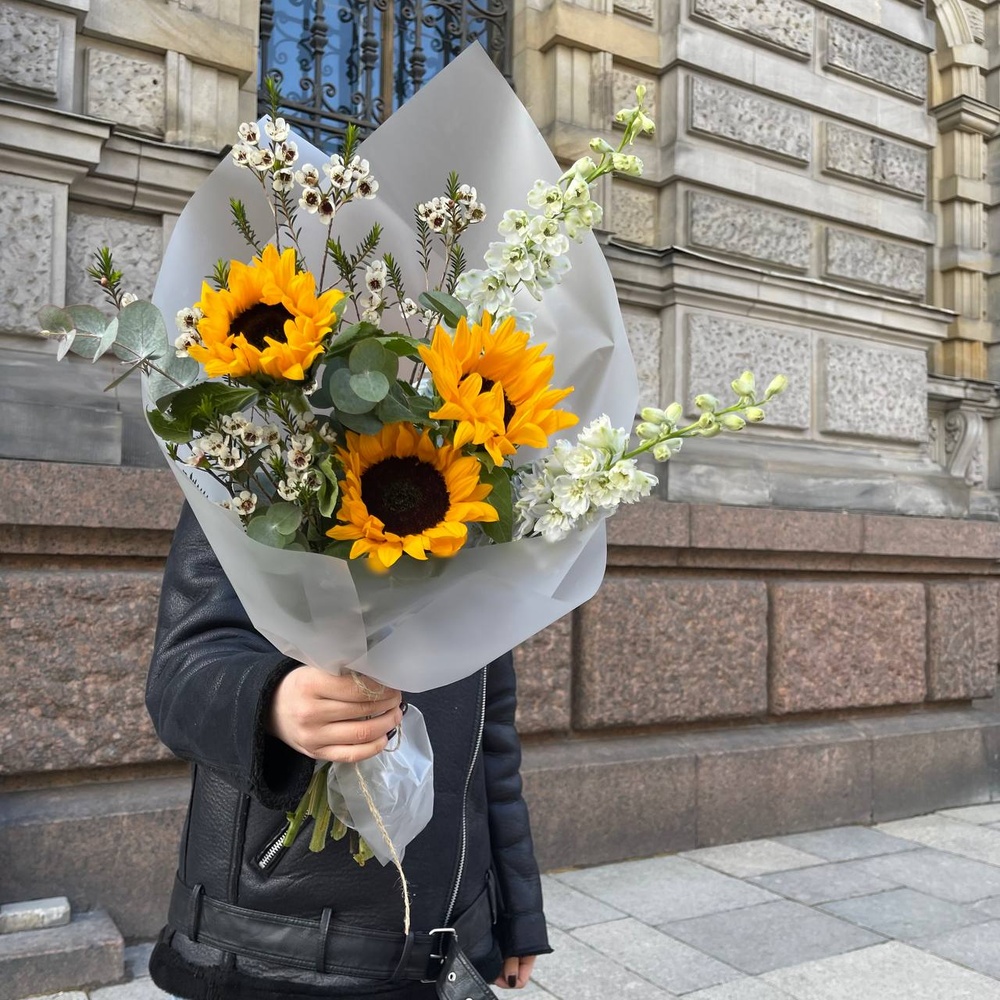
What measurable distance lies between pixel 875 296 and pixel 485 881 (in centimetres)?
504

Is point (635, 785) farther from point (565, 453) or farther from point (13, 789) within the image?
point (565, 453)

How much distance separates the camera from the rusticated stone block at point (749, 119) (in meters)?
5.40

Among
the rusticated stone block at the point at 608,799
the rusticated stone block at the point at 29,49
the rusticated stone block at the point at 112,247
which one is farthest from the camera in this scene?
the rusticated stone block at the point at 608,799

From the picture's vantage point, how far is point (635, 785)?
4328 mm

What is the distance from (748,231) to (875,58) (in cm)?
151

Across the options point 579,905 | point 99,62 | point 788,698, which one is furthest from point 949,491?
point 99,62

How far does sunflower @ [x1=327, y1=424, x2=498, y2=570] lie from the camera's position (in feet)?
3.25

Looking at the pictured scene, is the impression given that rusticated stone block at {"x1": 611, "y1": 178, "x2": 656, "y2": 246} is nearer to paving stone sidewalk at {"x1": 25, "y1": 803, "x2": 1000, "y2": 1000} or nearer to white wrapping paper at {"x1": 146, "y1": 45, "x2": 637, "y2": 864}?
paving stone sidewalk at {"x1": 25, "y1": 803, "x2": 1000, "y2": 1000}

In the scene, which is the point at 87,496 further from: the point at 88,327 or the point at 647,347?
the point at 647,347

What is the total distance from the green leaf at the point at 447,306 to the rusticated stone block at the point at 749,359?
13.6 feet

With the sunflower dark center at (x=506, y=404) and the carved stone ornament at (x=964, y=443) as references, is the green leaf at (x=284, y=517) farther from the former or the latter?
the carved stone ornament at (x=964, y=443)

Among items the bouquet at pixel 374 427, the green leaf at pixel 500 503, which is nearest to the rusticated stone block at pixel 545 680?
the bouquet at pixel 374 427

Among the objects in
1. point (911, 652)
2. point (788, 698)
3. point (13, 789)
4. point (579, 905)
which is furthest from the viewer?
point (911, 652)

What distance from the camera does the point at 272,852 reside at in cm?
142
